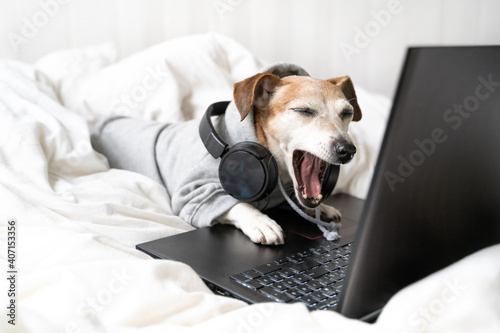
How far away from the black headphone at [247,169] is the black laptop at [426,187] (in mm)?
337

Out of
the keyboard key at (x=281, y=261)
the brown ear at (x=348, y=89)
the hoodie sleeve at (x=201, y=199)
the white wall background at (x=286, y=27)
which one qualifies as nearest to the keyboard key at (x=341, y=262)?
the keyboard key at (x=281, y=261)

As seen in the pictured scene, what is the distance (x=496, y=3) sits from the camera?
7.47 ft

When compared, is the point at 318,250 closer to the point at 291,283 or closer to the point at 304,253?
the point at 304,253

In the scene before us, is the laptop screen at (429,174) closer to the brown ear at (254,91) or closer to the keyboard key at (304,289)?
the keyboard key at (304,289)

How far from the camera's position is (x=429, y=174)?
0.64 metres

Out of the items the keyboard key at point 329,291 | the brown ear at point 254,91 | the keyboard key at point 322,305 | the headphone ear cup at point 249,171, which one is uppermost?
the brown ear at point 254,91

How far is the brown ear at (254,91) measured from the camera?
1190mm

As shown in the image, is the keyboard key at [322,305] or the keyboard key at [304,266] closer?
the keyboard key at [322,305]

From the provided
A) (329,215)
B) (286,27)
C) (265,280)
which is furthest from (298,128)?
(286,27)

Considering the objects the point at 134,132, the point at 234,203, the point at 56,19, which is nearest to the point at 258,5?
the point at 56,19

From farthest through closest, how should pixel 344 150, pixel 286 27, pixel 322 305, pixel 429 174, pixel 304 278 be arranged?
pixel 286 27 < pixel 344 150 < pixel 304 278 < pixel 322 305 < pixel 429 174

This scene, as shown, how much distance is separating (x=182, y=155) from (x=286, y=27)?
1602 mm

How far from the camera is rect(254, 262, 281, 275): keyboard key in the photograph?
3.03 ft

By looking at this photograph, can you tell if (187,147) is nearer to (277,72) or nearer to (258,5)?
(277,72)
